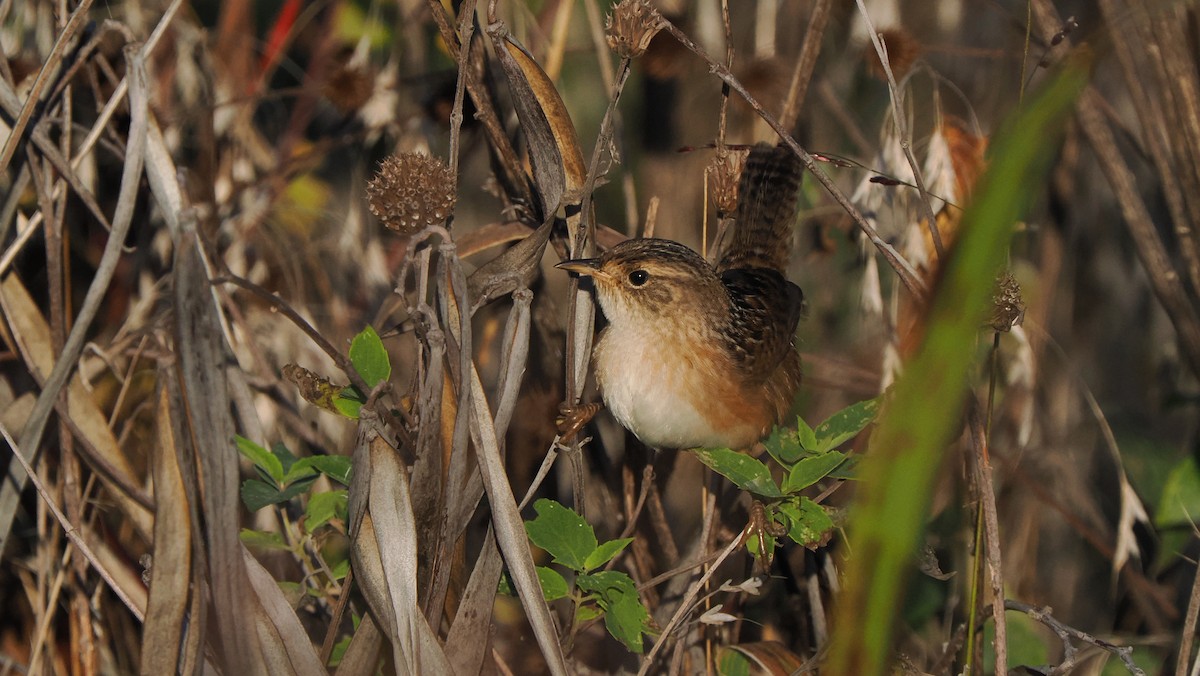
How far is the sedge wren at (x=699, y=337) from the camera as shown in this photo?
207 cm

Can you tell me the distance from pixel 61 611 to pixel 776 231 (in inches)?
79.8

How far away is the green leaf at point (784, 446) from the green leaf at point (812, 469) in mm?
158

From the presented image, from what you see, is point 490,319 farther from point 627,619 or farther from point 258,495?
point 627,619

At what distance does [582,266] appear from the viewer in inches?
77.3

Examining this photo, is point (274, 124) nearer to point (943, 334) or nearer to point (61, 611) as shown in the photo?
point (61, 611)

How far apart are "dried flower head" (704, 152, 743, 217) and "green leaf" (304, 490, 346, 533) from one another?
932mm

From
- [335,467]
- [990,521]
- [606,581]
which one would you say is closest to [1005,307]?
[990,521]

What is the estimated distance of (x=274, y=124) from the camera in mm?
3484

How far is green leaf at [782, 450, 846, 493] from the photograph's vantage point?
176cm

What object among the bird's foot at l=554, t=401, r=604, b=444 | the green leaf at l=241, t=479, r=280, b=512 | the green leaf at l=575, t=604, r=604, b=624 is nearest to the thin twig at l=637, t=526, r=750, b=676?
the green leaf at l=575, t=604, r=604, b=624

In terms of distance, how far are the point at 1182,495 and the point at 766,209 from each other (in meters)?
1.29

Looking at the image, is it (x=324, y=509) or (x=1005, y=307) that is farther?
(x=324, y=509)

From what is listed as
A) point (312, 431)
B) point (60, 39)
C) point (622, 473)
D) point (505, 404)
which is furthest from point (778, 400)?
point (60, 39)

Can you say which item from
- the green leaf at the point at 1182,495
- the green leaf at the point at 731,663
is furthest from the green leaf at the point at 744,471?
the green leaf at the point at 1182,495
